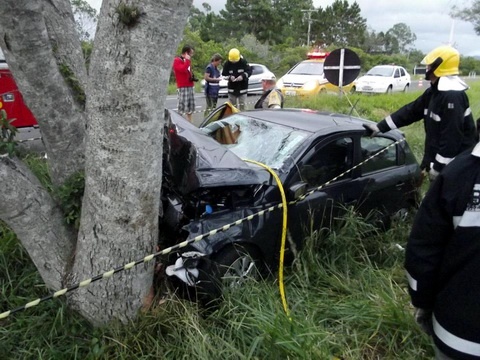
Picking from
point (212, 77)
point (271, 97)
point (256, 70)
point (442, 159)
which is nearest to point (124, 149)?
point (442, 159)

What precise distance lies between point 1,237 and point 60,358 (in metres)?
1.50

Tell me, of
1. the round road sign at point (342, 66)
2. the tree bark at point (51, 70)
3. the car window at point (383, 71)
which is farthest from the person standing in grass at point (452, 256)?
the car window at point (383, 71)

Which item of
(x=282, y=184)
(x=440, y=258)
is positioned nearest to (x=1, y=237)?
(x=282, y=184)

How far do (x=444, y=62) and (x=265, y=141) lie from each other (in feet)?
5.84

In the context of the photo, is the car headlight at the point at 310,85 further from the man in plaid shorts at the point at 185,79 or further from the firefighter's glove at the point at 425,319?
the firefighter's glove at the point at 425,319

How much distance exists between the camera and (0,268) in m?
3.18

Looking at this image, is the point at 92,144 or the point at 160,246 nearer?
the point at 92,144

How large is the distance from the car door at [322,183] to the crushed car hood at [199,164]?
394mm

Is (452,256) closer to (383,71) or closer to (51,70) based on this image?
(51,70)

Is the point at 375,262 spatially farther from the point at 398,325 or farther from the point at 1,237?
the point at 1,237

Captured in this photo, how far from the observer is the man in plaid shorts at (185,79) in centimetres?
888

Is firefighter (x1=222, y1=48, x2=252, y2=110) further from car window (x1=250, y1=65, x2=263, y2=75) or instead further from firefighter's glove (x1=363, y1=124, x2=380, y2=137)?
car window (x1=250, y1=65, x2=263, y2=75)

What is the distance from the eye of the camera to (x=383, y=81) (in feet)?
59.7

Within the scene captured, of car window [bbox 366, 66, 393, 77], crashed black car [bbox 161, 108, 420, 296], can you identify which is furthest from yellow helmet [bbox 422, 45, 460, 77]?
car window [bbox 366, 66, 393, 77]
